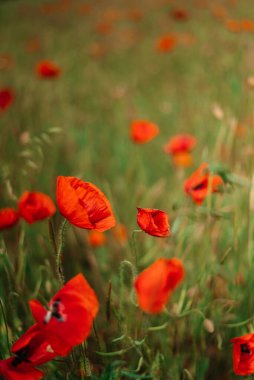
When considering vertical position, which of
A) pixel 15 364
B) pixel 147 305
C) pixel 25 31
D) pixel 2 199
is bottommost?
pixel 25 31

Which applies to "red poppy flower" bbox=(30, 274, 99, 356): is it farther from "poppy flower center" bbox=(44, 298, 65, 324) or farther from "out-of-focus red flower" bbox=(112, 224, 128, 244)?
"out-of-focus red flower" bbox=(112, 224, 128, 244)

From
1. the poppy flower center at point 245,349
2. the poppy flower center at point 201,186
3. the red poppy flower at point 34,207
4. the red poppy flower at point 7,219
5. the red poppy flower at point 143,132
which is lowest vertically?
the red poppy flower at point 143,132

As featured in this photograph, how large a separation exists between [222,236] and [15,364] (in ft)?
2.18

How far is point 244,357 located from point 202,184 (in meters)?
0.31

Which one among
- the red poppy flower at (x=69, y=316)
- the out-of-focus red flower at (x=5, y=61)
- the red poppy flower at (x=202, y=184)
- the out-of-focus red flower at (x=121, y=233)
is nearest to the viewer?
the red poppy flower at (x=69, y=316)

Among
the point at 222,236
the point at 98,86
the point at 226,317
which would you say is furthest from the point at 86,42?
the point at 226,317

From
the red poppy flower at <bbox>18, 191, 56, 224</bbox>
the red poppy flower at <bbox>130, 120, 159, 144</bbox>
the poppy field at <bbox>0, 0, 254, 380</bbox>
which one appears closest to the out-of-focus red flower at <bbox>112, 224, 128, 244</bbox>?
the poppy field at <bbox>0, 0, 254, 380</bbox>

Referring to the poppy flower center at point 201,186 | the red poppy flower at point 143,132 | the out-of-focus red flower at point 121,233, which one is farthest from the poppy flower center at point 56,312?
the red poppy flower at point 143,132

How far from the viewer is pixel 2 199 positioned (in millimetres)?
1182

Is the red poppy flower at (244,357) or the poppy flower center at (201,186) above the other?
the poppy flower center at (201,186)

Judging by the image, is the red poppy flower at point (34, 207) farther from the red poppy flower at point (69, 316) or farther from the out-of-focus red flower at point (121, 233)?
the out-of-focus red flower at point (121, 233)

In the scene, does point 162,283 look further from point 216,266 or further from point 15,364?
point 216,266

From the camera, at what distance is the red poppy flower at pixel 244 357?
55 cm

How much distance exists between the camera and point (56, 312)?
0.45 meters
